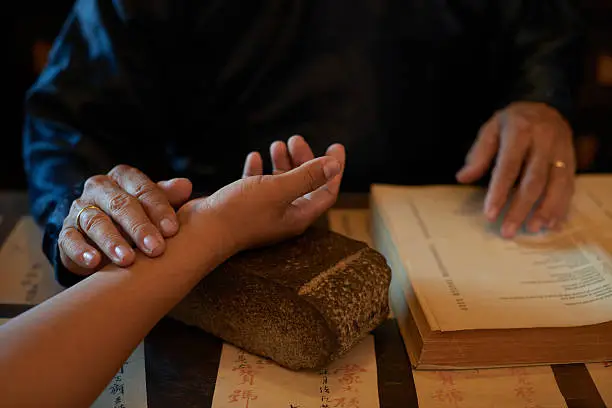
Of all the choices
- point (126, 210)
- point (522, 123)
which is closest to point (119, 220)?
point (126, 210)

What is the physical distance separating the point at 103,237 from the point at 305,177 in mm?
200

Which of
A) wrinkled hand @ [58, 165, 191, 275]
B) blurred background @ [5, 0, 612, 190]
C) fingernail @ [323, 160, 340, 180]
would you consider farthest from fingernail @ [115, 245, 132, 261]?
blurred background @ [5, 0, 612, 190]

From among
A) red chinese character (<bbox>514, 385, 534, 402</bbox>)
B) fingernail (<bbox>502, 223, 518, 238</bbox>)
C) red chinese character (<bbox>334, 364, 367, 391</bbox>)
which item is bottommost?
red chinese character (<bbox>514, 385, 534, 402</bbox>)

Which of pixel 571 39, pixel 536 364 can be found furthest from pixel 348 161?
pixel 536 364

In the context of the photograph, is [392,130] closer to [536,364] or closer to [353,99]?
[353,99]

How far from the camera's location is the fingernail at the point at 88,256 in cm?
62

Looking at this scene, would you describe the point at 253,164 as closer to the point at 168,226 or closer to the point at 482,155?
the point at 168,226

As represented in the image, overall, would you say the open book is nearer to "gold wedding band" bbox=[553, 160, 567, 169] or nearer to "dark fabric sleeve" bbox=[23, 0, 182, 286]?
"gold wedding band" bbox=[553, 160, 567, 169]

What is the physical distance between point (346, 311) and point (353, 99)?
478 mm

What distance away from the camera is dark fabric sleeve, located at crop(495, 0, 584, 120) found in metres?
1.00

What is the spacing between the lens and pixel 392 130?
1047 mm

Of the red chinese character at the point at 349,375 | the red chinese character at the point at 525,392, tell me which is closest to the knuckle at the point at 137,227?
the red chinese character at the point at 349,375

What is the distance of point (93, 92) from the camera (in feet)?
2.90

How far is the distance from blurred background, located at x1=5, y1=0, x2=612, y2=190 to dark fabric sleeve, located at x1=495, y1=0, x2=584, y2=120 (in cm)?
32
